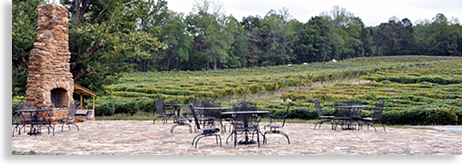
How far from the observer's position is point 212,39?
60.5m

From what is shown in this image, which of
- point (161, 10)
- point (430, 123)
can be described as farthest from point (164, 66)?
point (430, 123)

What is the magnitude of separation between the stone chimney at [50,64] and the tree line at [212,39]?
1.48 metres

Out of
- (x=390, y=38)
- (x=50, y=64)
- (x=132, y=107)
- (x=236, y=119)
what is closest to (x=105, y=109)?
(x=132, y=107)

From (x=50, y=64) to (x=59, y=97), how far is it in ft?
4.50

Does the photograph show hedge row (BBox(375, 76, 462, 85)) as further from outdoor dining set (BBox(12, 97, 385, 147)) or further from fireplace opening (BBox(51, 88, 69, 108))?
fireplace opening (BBox(51, 88, 69, 108))

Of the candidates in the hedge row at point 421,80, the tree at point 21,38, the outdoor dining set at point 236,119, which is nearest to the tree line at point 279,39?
the hedge row at point 421,80

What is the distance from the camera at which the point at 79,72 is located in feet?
51.9

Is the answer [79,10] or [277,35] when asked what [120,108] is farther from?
[277,35]

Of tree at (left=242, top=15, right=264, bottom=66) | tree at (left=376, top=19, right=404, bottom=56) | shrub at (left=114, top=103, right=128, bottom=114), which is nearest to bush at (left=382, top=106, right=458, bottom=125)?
shrub at (left=114, top=103, right=128, bottom=114)

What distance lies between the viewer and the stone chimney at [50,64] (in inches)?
468

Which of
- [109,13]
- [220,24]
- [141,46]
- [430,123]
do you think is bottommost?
[430,123]
